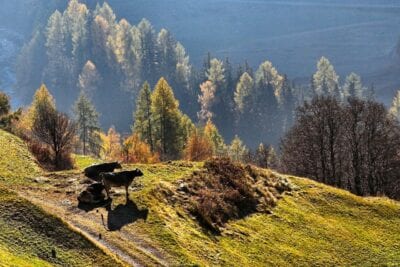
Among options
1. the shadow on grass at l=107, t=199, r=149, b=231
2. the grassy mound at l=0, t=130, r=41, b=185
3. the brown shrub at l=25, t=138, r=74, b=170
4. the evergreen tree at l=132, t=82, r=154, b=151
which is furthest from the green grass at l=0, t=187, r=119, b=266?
the evergreen tree at l=132, t=82, r=154, b=151

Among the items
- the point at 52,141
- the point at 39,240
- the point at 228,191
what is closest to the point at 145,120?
the point at 52,141

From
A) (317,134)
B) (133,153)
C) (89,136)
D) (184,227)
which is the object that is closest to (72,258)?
(184,227)

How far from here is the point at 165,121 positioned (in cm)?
9031

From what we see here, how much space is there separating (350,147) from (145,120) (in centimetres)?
3946

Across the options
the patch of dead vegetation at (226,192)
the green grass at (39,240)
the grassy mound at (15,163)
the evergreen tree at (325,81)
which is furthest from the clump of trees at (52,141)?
the evergreen tree at (325,81)

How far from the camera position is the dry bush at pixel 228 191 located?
33.2 m

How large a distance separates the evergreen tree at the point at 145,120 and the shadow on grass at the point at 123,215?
6280 centimetres

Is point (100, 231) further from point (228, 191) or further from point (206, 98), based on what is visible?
point (206, 98)

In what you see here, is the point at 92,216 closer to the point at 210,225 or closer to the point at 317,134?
the point at 210,225

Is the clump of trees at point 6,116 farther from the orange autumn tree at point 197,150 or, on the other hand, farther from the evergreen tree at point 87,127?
the evergreen tree at point 87,127

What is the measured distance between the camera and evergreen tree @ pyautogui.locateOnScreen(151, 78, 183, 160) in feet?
296

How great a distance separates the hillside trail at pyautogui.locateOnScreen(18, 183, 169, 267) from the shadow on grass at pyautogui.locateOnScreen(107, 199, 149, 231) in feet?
1.02

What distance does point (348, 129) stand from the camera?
6925 cm

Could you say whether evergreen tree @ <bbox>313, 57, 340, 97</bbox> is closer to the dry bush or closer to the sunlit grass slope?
the sunlit grass slope
